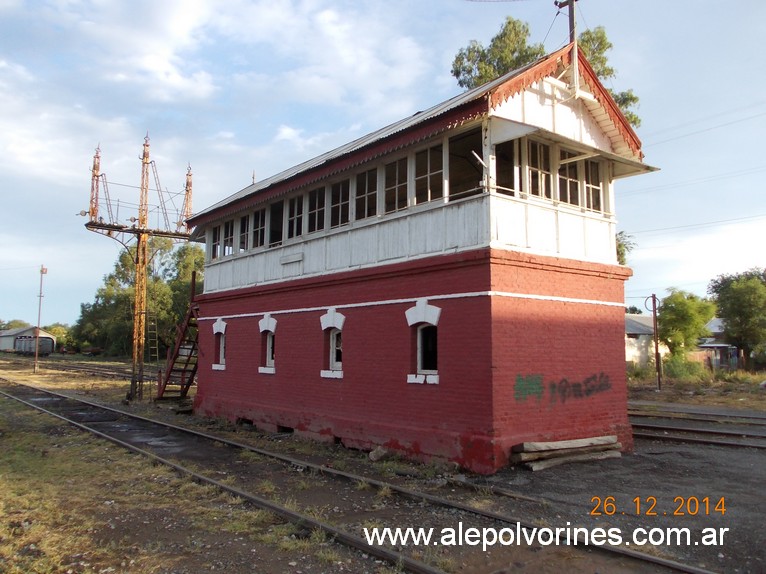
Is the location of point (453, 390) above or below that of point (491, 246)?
below

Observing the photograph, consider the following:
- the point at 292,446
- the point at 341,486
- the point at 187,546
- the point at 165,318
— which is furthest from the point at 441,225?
the point at 165,318

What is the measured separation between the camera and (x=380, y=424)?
457 inches

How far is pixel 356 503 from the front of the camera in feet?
26.6

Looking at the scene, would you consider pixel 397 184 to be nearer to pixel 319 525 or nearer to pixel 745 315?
pixel 319 525

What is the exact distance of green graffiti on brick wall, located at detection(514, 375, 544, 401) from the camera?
10047mm

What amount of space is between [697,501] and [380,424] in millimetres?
5706

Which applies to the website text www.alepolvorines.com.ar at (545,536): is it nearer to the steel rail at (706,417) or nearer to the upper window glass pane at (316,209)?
the upper window glass pane at (316,209)

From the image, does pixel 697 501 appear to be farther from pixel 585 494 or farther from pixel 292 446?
pixel 292 446

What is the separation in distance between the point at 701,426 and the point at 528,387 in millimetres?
7835

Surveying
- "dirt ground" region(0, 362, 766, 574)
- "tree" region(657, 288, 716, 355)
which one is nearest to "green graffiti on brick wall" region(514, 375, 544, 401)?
"dirt ground" region(0, 362, 766, 574)

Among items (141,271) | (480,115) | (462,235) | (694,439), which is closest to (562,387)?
(462,235)

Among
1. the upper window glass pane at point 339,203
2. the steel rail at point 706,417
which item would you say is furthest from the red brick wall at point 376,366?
the steel rail at point 706,417

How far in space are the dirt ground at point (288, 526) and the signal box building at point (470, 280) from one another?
120 cm

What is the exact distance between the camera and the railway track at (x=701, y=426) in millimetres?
12757
